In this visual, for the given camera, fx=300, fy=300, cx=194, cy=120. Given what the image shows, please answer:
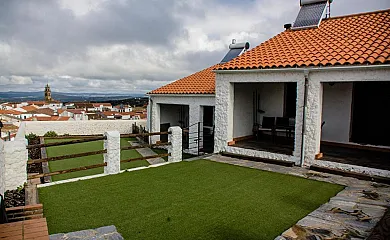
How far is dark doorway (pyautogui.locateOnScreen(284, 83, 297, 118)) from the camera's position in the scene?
1268cm

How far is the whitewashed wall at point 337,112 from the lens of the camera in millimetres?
11047

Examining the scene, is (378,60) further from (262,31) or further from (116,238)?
(262,31)

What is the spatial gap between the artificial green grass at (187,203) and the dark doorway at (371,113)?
451 centimetres

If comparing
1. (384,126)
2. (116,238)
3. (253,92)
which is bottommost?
(116,238)

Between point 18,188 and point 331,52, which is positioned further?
point 331,52

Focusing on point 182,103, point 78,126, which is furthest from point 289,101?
point 78,126

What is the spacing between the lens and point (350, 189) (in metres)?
7.09

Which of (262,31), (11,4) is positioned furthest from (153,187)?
(262,31)

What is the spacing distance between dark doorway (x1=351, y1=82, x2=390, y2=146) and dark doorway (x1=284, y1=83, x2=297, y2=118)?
2403 mm

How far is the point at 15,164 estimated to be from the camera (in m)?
6.84

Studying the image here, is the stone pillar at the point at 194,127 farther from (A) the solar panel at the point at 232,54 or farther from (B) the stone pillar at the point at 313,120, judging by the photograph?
(B) the stone pillar at the point at 313,120

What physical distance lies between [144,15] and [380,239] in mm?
13907

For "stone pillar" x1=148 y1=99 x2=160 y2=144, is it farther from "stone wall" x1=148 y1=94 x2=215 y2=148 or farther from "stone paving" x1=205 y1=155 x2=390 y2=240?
"stone paving" x1=205 y1=155 x2=390 y2=240

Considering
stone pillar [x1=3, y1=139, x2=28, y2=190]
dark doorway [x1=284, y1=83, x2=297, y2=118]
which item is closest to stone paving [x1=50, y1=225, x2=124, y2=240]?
stone pillar [x1=3, y1=139, x2=28, y2=190]
